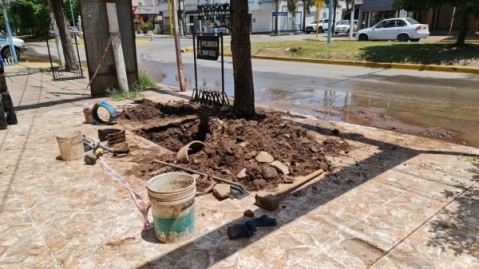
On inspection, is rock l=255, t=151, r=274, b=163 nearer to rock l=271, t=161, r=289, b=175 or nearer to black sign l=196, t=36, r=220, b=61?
rock l=271, t=161, r=289, b=175

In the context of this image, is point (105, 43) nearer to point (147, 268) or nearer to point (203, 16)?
point (203, 16)

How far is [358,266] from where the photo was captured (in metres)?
3.18

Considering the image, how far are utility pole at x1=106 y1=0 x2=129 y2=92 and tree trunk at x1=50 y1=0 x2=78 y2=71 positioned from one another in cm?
666

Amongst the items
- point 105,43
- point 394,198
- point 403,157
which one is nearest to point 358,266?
point 394,198

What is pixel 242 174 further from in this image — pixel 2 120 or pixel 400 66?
pixel 400 66

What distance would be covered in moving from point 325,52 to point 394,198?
15.6 meters

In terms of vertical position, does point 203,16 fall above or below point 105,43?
above

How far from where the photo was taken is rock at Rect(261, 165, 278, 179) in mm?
4840

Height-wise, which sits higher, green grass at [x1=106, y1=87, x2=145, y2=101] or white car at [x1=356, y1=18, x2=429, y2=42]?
white car at [x1=356, y1=18, x2=429, y2=42]

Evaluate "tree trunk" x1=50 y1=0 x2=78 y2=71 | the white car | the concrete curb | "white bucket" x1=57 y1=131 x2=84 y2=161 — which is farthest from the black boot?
the white car

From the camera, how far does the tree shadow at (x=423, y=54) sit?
49.2ft

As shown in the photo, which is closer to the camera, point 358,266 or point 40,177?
point 358,266

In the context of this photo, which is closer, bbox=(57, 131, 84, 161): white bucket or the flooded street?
bbox=(57, 131, 84, 161): white bucket

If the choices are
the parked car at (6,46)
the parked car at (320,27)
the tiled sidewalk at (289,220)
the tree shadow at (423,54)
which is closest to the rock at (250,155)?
the tiled sidewalk at (289,220)
